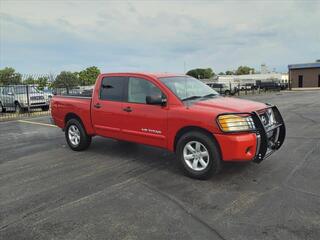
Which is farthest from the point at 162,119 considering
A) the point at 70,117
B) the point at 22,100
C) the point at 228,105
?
the point at 22,100

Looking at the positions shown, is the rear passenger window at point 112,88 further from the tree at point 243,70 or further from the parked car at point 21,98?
the tree at point 243,70

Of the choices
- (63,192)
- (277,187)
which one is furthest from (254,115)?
(63,192)

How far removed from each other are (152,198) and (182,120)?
4.93ft

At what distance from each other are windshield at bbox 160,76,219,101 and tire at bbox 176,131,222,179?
0.81 meters

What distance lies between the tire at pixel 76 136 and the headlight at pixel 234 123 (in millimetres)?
3638

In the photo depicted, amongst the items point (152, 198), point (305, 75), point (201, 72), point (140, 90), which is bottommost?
point (152, 198)

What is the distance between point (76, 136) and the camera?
25.9 ft

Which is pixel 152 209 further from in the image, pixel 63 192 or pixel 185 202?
pixel 63 192

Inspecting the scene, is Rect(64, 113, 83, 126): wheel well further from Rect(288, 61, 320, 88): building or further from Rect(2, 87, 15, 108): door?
Rect(288, 61, 320, 88): building

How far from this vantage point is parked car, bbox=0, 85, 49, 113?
19203mm

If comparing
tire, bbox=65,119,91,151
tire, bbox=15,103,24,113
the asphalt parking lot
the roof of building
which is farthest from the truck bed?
the roof of building

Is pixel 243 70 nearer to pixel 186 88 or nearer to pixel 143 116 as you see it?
pixel 186 88

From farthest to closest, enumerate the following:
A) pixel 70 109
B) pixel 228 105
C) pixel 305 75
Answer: pixel 305 75 < pixel 70 109 < pixel 228 105

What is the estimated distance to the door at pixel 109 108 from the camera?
22.2ft
